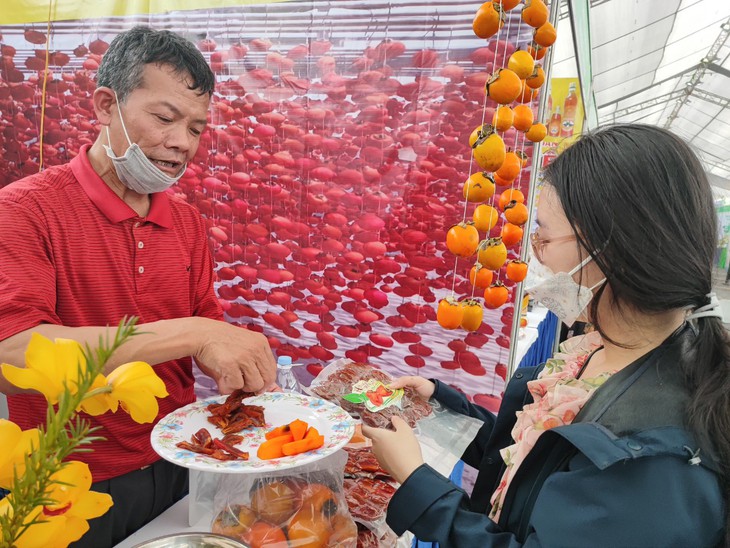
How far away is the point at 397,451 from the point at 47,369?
2.75 feet

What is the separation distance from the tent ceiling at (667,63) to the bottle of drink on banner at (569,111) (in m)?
0.49

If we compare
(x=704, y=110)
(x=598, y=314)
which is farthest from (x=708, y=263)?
(x=704, y=110)

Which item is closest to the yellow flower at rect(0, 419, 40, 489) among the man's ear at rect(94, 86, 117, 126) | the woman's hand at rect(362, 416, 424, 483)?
the woman's hand at rect(362, 416, 424, 483)

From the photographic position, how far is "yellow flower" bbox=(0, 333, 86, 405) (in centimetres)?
41

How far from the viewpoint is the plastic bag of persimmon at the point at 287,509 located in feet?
3.08

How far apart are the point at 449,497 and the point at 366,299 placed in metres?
1.42

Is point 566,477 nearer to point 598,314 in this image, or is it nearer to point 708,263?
point 598,314

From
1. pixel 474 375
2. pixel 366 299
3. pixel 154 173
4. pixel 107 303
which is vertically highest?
pixel 154 173

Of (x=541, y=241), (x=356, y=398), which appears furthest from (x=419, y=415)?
(x=541, y=241)

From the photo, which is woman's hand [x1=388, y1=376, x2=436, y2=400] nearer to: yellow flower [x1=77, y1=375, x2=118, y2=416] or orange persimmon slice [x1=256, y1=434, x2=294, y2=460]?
orange persimmon slice [x1=256, y1=434, x2=294, y2=460]

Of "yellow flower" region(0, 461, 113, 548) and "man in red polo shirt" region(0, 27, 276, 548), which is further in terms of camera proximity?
"man in red polo shirt" region(0, 27, 276, 548)

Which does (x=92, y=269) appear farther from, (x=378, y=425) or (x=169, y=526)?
(x=378, y=425)

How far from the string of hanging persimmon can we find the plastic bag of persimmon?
95 cm

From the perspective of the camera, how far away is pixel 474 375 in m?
2.24
